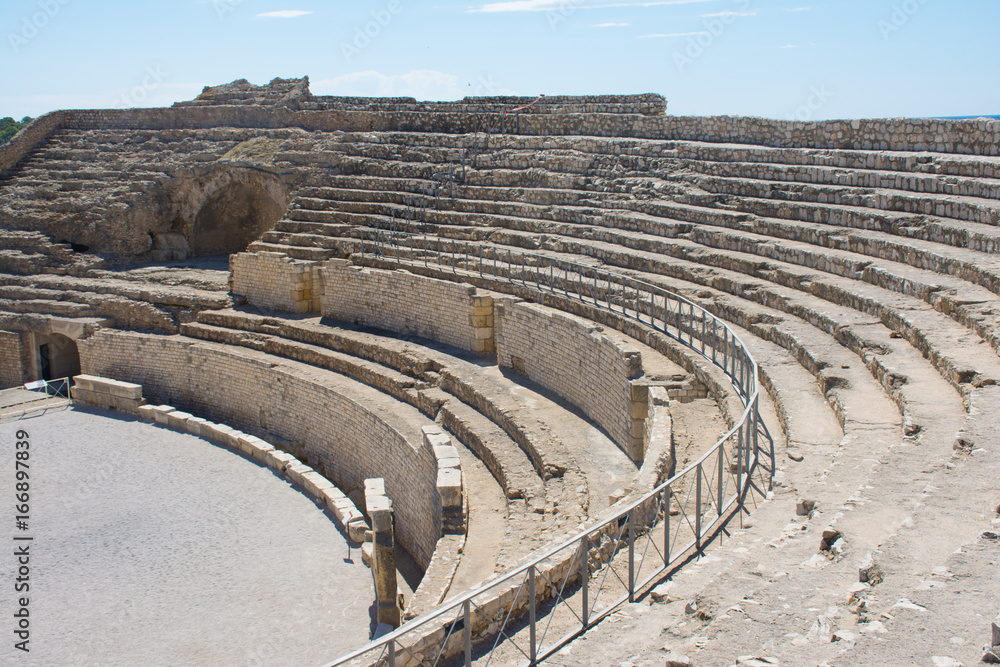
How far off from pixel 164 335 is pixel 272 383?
4471 mm

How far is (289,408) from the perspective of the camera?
1731 centimetres

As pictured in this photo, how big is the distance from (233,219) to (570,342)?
17364mm

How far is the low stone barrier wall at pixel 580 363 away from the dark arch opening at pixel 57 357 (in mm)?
13300

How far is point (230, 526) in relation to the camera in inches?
523

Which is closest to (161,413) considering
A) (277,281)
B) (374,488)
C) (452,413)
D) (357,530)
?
(277,281)

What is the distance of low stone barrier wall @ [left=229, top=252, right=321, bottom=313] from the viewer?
20.4m

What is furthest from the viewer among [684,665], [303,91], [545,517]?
[303,91]

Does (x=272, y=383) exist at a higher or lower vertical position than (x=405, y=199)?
lower

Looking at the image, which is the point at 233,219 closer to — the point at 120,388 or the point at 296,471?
the point at 120,388

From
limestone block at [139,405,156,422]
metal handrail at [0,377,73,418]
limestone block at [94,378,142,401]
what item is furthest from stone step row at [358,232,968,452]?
metal handrail at [0,377,73,418]

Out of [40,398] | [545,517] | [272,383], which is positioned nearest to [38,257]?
[40,398]

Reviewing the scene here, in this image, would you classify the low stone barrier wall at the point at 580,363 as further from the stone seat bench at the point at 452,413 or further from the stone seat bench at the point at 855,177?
the stone seat bench at the point at 855,177

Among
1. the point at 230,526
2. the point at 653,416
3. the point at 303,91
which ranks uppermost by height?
the point at 303,91

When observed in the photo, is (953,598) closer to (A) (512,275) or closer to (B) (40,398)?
(A) (512,275)
